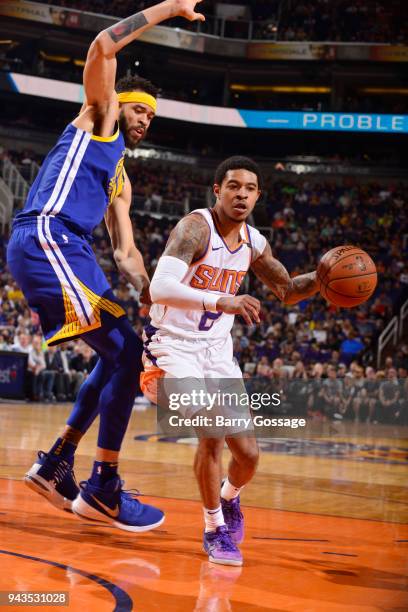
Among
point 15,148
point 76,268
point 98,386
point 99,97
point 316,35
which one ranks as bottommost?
point 98,386

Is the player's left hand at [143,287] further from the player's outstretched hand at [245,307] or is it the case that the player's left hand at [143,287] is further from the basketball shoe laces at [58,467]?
the basketball shoe laces at [58,467]

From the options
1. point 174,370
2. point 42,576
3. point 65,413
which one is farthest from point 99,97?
point 65,413

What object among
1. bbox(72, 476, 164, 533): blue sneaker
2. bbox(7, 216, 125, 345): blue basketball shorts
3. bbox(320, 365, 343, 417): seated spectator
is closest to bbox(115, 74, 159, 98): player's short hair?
bbox(7, 216, 125, 345): blue basketball shorts

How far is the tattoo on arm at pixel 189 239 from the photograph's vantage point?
427 cm

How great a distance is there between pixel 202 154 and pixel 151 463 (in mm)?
21296

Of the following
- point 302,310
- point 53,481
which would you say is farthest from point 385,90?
point 53,481

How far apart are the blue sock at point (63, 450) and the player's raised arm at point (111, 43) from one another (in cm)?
192

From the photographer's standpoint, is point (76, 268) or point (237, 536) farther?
point (237, 536)

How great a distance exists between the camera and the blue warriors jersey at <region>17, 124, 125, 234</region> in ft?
13.7

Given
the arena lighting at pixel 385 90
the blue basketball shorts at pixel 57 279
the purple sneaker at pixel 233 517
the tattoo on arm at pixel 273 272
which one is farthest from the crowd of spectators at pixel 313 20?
the purple sneaker at pixel 233 517

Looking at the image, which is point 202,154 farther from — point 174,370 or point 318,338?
point 174,370

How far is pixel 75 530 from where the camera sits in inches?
188

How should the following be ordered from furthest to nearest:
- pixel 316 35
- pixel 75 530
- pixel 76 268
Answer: pixel 316 35
pixel 75 530
pixel 76 268

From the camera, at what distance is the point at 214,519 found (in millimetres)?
4340
